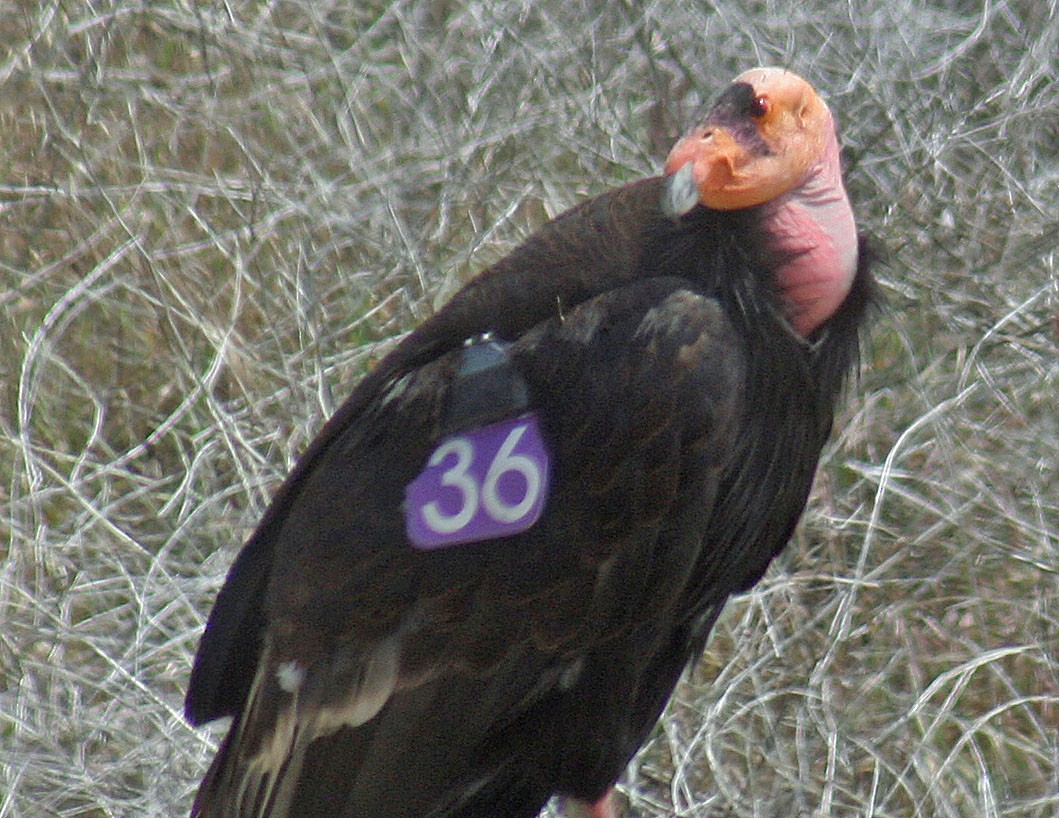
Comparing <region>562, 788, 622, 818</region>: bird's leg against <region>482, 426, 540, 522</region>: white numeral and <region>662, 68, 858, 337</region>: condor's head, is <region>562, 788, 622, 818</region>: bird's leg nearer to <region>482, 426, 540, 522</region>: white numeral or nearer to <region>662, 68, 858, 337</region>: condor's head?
<region>482, 426, 540, 522</region>: white numeral

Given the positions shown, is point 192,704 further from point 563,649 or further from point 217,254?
point 217,254

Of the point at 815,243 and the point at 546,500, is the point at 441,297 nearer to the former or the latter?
the point at 815,243

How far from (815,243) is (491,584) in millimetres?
633

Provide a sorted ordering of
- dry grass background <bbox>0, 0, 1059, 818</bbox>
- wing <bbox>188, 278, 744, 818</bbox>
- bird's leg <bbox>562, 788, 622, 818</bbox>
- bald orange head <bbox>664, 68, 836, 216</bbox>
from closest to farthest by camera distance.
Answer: wing <bbox>188, 278, 744, 818</bbox> < bald orange head <bbox>664, 68, 836, 216</bbox> < bird's leg <bbox>562, 788, 622, 818</bbox> < dry grass background <bbox>0, 0, 1059, 818</bbox>

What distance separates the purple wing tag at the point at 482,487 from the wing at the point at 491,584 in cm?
2

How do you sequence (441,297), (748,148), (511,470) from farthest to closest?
(441,297), (748,148), (511,470)

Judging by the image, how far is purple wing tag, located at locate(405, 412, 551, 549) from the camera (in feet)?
7.20

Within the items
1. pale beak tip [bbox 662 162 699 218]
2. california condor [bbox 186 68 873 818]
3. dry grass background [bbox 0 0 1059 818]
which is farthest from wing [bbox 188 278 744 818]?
dry grass background [bbox 0 0 1059 818]

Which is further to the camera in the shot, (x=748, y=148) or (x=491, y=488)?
(x=748, y=148)

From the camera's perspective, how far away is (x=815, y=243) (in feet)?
7.81

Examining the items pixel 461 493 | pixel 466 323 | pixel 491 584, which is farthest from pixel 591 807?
pixel 466 323

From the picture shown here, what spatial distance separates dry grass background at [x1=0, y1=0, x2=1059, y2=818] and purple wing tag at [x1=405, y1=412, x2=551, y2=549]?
0.85m

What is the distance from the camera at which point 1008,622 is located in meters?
3.25

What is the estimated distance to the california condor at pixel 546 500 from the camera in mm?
2191
